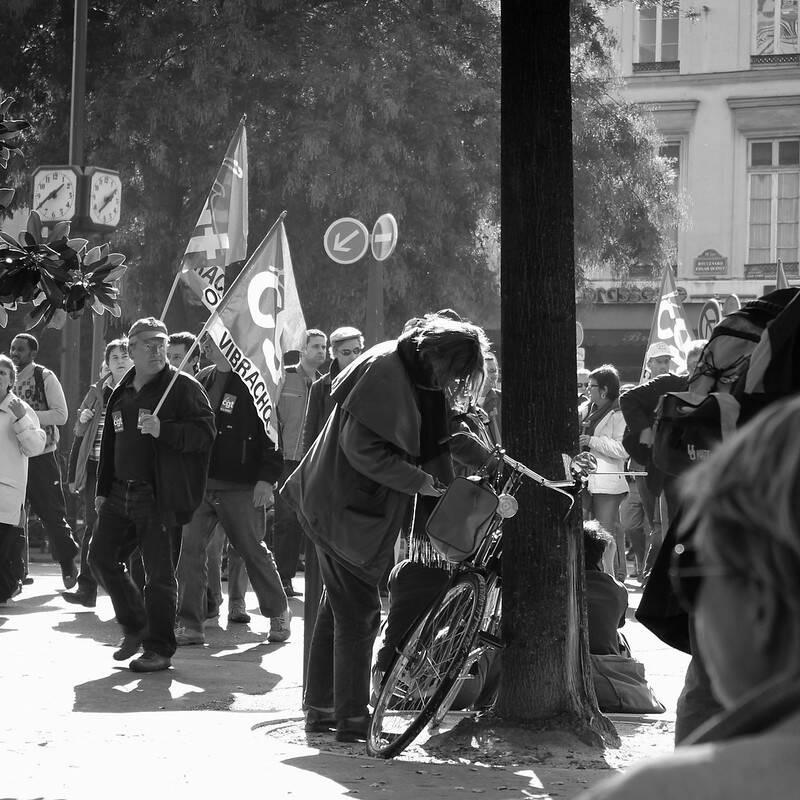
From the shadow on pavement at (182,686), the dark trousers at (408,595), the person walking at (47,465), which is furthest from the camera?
the person walking at (47,465)

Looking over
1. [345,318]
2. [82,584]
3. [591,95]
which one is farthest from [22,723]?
[591,95]

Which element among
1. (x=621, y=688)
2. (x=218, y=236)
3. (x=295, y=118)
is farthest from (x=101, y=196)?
(x=621, y=688)

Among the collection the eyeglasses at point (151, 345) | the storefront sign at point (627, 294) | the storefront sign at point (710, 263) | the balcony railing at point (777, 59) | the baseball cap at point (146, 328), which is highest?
the balcony railing at point (777, 59)

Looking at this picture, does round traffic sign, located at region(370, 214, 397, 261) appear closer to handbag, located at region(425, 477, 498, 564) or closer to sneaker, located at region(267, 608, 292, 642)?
sneaker, located at region(267, 608, 292, 642)

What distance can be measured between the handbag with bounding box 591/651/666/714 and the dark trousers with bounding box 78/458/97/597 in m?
5.03

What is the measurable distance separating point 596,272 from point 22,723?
28082 mm

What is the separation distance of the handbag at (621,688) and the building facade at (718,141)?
26.3 metres

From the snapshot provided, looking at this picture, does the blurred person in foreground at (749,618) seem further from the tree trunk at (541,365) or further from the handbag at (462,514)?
the tree trunk at (541,365)

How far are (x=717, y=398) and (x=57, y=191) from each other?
42.4 ft

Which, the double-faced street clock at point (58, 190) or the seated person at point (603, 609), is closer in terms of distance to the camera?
the seated person at point (603, 609)

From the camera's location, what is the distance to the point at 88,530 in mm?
11211

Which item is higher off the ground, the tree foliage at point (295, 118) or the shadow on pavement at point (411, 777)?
the tree foliage at point (295, 118)

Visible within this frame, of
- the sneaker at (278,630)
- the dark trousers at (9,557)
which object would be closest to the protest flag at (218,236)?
the dark trousers at (9,557)

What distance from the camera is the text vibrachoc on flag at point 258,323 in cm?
977
